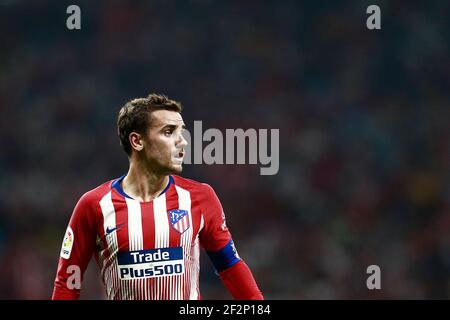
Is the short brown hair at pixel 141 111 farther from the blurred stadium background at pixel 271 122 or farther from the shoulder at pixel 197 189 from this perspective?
the blurred stadium background at pixel 271 122

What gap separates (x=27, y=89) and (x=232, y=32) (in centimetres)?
264

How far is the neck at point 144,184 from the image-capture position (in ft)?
13.9

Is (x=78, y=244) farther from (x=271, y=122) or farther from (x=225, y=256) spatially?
(x=271, y=122)

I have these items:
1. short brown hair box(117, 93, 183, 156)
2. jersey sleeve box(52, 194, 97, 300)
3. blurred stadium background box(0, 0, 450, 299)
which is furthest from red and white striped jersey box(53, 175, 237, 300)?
blurred stadium background box(0, 0, 450, 299)

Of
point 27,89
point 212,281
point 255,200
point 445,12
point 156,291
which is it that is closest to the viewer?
point 156,291

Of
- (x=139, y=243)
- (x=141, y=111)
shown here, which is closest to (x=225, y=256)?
(x=139, y=243)

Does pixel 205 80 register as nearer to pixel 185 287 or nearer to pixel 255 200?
pixel 255 200

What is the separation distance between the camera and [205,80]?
10547mm

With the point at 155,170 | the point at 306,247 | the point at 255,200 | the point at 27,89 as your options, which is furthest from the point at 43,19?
the point at 155,170

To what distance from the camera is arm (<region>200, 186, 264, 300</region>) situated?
4.14 metres

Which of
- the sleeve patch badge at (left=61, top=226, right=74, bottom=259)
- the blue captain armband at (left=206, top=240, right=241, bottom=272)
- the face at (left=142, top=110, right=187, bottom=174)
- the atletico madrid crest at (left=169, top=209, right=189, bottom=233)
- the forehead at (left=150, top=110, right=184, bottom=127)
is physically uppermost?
the forehead at (left=150, top=110, right=184, bottom=127)

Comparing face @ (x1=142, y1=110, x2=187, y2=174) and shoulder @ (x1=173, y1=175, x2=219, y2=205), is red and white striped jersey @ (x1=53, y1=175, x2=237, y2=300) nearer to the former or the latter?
shoulder @ (x1=173, y1=175, x2=219, y2=205)

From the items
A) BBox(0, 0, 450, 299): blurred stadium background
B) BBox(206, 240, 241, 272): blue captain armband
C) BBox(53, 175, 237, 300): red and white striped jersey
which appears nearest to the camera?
BBox(53, 175, 237, 300): red and white striped jersey

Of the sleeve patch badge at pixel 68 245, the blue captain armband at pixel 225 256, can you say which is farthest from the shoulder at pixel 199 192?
the sleeve patch badge at pixel 68 245
